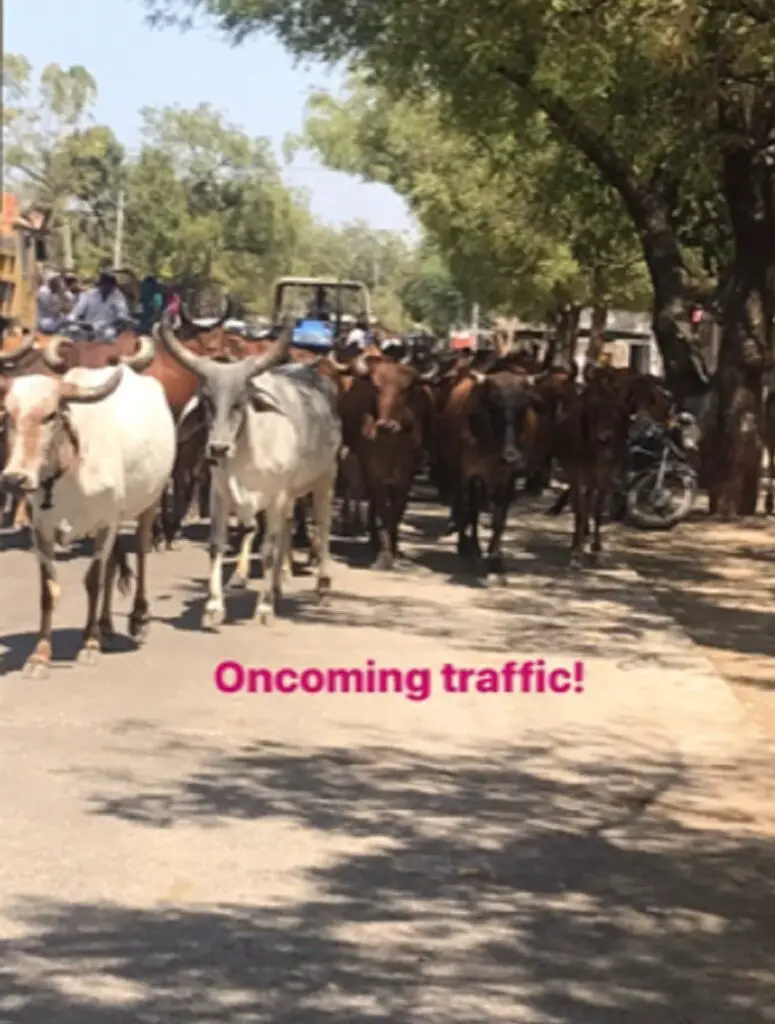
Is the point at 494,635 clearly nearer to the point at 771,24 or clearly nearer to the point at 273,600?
the point at 273,600

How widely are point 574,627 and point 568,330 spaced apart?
136 feet

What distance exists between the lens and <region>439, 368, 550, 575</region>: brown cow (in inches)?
665

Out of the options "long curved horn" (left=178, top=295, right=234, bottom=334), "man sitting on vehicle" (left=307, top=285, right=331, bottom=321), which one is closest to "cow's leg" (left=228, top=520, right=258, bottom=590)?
"long curved horn" (left=178, top=295, right=234, bottom=334)

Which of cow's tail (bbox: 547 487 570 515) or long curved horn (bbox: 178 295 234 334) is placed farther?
cow's tail (bbox: 547 487 570 515)

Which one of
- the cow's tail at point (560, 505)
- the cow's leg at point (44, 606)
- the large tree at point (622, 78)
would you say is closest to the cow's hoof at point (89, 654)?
the cow's leg at point (44, 606)

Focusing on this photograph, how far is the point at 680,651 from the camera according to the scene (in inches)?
527

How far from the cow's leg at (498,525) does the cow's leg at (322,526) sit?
1.83 meters

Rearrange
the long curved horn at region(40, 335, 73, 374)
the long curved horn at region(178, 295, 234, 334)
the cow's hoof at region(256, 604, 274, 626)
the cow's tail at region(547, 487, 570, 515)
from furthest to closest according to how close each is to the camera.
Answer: the cow's tail at region(547, 487, 570, 515) → the long curved horn at region(178, 295, 234, 334) → the cow's hoof at region(256, 604, 274, 626) → the long curved horn at region(40, 335, 73, 374)

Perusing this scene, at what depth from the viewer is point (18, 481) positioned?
10.7m

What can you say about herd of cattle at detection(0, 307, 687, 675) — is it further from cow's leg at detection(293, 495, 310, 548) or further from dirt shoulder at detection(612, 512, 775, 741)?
dirt shoulder at detection(612, 512, 775, 741)

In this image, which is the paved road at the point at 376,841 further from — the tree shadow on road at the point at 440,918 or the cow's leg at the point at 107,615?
the cow's leg at the point at 107,615

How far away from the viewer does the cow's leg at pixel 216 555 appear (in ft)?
43.0

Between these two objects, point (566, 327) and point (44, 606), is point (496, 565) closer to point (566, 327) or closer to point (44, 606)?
point (44, 606)

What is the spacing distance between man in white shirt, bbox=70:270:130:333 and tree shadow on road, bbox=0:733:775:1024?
960cm
